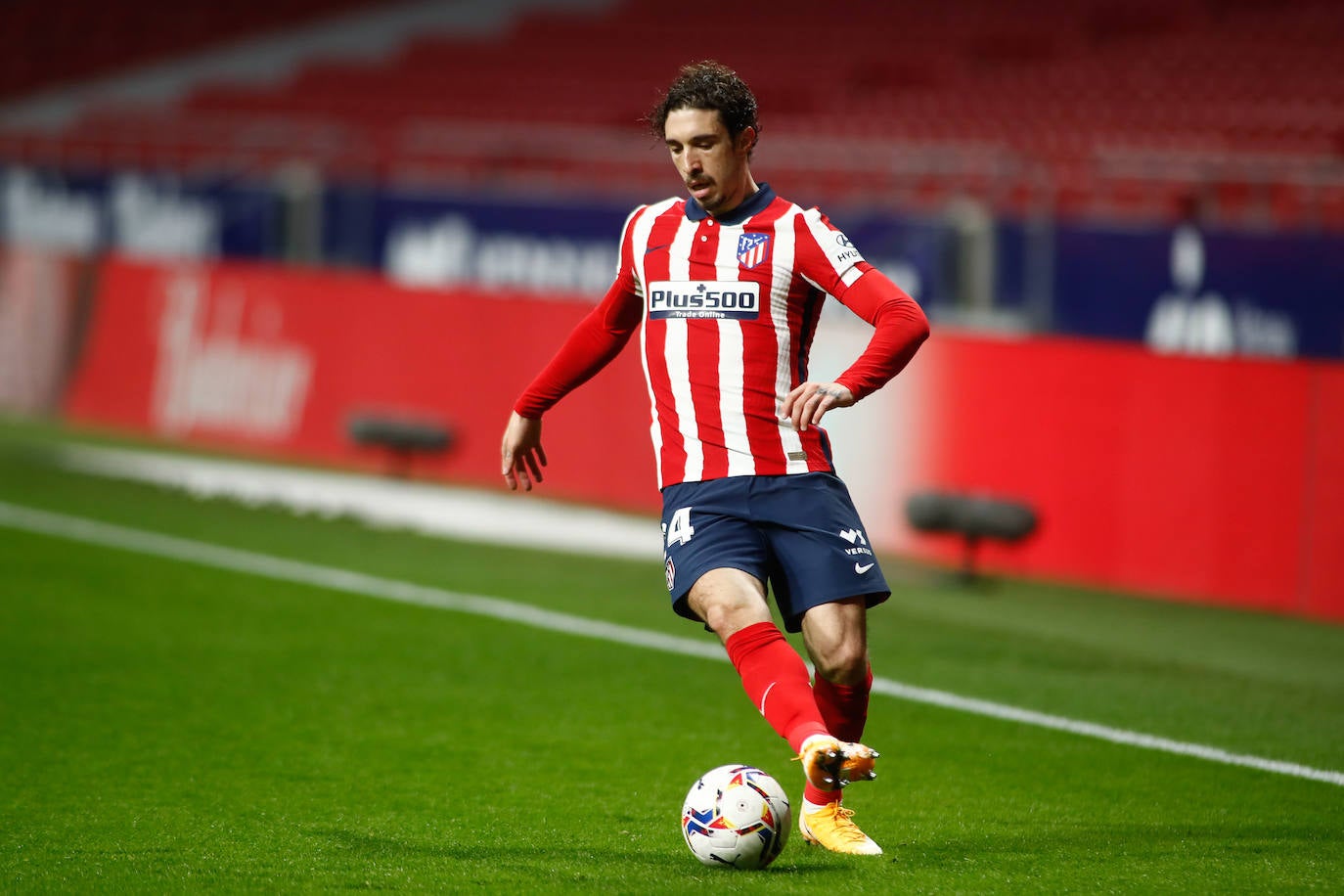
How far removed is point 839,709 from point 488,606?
4.46 m

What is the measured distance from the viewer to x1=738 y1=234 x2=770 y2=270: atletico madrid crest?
505 cm

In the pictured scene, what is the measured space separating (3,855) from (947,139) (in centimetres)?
1503

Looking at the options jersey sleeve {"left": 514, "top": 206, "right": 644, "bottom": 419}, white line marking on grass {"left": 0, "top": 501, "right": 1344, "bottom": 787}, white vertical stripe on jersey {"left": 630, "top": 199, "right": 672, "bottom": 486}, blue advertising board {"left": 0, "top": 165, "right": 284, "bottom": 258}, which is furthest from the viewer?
blue advertising board {"left": 0, "top": 165, "right": 284, "bottom": 258}

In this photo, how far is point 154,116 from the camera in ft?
85.9

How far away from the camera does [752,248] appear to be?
5.06 metres

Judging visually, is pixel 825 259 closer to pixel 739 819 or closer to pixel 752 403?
pixel 752 403

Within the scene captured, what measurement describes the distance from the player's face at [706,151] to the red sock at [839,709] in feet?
4.31

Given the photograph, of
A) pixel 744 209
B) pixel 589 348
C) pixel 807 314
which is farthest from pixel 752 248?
pixel 589 348

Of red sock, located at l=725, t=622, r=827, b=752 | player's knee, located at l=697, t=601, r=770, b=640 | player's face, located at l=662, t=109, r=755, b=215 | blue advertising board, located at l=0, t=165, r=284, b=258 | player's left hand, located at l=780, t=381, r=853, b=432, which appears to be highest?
blue advertising board, located at l=0, t=165, r=284, b=258

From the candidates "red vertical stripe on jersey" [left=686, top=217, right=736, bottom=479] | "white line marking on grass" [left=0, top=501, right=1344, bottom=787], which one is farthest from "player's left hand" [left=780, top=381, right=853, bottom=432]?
"white line marking on grass" [left=0, top=501, right=1344, bottom=787]

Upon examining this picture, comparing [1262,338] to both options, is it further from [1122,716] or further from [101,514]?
[101,514]

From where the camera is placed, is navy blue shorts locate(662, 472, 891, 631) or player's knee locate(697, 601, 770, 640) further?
navy blue shorts locate(662, 472, 891, 631)

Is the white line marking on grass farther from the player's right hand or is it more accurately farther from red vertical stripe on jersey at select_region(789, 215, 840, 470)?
the player's right hand

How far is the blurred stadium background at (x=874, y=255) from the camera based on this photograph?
9.84 metres
